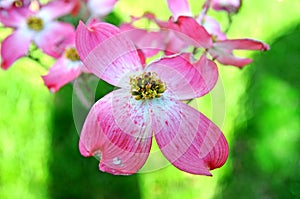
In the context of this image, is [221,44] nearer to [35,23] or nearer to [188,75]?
[188,75]

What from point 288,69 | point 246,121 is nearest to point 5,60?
point 246,121

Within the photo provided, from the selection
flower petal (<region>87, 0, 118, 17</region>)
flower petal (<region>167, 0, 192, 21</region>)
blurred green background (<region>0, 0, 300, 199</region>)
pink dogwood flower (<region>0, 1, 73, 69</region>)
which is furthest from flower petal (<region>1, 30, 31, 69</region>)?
blurred green background (<region>0, 0, 300, 199</region>)

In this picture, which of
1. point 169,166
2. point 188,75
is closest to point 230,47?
point 188,75

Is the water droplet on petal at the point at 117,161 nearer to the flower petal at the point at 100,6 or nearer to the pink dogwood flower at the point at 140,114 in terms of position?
the pink dogwood flower at the point at 140,114

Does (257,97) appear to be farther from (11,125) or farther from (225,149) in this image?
(225,149)

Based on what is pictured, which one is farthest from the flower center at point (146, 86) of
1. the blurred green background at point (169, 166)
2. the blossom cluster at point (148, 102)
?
the blurred green background at point (169, 166)

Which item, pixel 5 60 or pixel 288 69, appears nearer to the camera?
pixel 5 60
